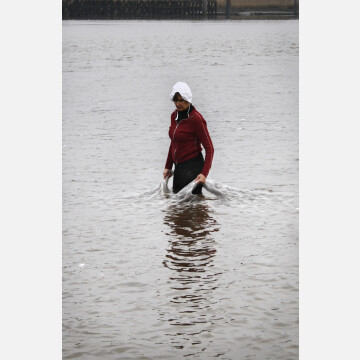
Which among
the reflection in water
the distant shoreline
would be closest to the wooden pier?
the distant shoreline

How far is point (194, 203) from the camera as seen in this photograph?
10.3 meters

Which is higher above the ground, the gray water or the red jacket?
the red jacket

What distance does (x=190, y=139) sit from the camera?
10023mm

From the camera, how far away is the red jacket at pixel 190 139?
9875 millimetres

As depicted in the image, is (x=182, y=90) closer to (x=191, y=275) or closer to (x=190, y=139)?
(x=190, y=139)

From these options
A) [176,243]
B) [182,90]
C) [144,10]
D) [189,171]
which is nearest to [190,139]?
[189,171]

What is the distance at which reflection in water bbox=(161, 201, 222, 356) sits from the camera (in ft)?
20.6

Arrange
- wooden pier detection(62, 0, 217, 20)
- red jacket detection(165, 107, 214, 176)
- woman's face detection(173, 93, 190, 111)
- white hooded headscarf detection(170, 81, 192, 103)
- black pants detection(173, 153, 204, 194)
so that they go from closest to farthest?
1. white hooded headscarf detection(170, 81, 192, 103)
2. woman's face detection(173, 93, 190, 111)
3. red jacket detection(165, 107, 214, 176)
4. black pants detection(173, 153, 204, 194)
5. wooden pier detection(62, 0, 217, 20)

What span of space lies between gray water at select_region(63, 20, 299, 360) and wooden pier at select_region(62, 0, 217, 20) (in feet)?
258

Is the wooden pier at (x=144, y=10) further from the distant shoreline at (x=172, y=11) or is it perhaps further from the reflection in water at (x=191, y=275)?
the reflection in water at (x=191, y=275)

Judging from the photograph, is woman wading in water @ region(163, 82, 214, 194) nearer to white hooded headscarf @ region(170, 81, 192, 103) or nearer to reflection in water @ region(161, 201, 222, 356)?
white hooded headscarf @ region(170, 81, 192, 103)

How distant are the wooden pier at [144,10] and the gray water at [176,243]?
7860 cm

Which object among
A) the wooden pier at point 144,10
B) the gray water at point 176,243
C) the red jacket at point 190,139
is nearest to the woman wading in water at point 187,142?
the red jacket at point 190,139
